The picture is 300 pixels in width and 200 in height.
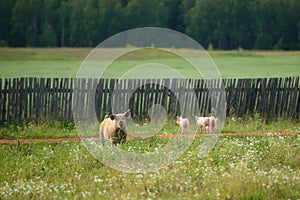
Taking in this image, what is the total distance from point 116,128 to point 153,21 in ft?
216

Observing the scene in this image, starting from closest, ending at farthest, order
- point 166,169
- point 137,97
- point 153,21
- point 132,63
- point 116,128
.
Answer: point 166,169, point 116,128, point 137,97, point 132,63, point 153,21

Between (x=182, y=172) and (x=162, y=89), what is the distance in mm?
8873

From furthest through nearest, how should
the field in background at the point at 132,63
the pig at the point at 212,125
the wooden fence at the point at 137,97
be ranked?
the field in background at the point at 132,63
the wooden fence at the point at 137,97
the pig at the point at 212,125

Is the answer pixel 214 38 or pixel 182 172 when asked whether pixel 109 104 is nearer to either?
pixel 182 172

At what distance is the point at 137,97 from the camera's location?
21.6 meters

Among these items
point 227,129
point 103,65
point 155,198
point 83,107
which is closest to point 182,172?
point 155,198

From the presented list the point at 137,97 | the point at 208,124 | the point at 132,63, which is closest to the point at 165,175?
the point at 208,124

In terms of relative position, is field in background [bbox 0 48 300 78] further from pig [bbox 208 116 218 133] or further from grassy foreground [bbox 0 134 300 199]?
grassy foreground [bbox 0 134 300 199]

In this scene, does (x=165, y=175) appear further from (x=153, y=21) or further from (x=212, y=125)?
(x=153, y=21)

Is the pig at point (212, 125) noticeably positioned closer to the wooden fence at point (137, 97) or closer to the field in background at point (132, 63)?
the wooden fence at point (137, 97)

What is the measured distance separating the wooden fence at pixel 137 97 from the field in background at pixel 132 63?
19.4m

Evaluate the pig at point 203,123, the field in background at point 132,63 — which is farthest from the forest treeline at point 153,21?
the pig at point 203,123

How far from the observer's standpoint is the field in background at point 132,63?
45094 millimetres

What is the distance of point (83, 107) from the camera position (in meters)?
21.1
